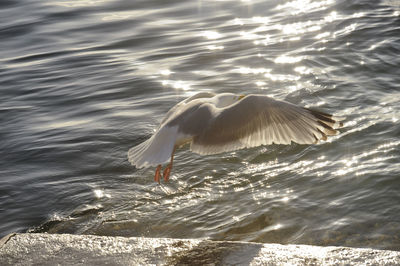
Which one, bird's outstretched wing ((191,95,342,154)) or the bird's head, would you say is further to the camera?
the bird's head

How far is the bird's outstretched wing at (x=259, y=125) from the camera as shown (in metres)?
4.25

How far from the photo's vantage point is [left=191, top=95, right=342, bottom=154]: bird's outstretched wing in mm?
4254

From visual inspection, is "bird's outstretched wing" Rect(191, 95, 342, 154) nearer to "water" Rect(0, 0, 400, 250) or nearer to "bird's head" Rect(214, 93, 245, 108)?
"bird's head" Rect(214, 93, 245, 108)

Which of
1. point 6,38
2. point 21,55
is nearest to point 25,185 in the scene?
point 21,55

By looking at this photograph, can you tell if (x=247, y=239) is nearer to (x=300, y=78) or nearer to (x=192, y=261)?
(x=192, y=261)

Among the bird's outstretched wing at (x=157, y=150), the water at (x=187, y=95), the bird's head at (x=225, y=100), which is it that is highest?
the bird's head at (x=225, y=100)

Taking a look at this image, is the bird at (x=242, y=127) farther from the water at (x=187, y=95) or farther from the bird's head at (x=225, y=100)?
the water at (x=187, y=95)

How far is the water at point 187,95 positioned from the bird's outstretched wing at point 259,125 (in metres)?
0.56

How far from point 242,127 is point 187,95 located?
3.09 m

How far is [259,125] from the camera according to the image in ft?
14.3

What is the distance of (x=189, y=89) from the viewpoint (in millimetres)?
7543

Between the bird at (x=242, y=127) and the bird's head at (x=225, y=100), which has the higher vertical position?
the bird's head at (x=225, y=100)

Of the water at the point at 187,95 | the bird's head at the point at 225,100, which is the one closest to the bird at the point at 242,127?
the bird's head at the point at 225,100

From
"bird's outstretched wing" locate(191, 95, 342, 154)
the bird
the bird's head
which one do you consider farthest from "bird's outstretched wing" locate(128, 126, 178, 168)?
the bird's head
